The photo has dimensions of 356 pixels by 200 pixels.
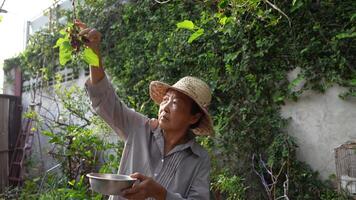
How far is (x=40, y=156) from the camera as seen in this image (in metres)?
6.00

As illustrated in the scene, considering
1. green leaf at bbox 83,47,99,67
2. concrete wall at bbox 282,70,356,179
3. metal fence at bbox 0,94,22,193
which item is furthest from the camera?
metal fence at bbox 0,94,22,193

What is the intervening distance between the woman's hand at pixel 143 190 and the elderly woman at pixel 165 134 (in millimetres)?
168

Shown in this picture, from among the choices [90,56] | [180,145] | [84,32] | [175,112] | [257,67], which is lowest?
[180,145]

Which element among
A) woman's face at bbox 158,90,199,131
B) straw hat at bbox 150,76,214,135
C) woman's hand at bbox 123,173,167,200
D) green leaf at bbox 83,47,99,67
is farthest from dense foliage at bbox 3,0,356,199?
woman's hand at bbox 123,173,167,200

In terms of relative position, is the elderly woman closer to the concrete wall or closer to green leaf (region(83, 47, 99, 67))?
green leaf (region(83, 47, 99, 67))

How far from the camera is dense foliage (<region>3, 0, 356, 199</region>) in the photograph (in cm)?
302

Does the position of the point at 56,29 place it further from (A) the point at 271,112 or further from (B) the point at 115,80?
(A) the point at 271,112

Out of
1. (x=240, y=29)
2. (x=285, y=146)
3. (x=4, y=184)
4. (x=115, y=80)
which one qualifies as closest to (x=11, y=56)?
(x=4, y=184)

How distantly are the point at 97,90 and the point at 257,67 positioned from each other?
7.89 ft

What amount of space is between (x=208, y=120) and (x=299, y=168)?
1967 mm

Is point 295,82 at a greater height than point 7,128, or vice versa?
point 295,82

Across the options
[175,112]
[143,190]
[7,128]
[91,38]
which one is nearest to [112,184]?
[143,190]

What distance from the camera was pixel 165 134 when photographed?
4.68 ft

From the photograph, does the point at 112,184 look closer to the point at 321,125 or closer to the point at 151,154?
the point at 151,154
